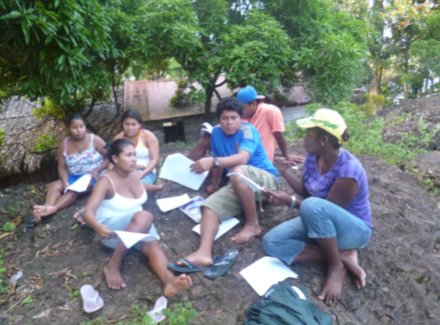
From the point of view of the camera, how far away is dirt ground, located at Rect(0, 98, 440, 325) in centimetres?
279

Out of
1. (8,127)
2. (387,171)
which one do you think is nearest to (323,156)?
(387,171)

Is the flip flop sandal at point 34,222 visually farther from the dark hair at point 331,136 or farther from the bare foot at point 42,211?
the dark hair at point 331,136

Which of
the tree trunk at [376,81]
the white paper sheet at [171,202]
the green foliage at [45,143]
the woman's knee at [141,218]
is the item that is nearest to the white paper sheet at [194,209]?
the white paper sheet at [171,202]

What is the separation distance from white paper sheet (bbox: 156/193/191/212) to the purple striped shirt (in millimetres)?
1463

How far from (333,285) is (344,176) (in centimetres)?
87

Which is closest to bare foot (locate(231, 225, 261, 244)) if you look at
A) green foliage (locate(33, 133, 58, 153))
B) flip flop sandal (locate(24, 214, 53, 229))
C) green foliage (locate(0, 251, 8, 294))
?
green foliage (locate(0, 251, 8, 294))

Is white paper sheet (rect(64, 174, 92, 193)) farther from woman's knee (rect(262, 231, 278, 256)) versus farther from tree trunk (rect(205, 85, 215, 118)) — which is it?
tree trunk (rect(205, 85, 215, 118))

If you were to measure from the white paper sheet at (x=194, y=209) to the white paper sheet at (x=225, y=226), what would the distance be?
0.53ft

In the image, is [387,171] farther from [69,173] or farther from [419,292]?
[69,173]

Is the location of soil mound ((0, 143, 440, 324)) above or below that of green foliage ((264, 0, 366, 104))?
below

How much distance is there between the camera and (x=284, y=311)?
2.38m

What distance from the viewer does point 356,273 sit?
2.95 metres

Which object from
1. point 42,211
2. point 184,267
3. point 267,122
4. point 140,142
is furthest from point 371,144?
point 42,211

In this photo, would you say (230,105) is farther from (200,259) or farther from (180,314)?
(180,314)
